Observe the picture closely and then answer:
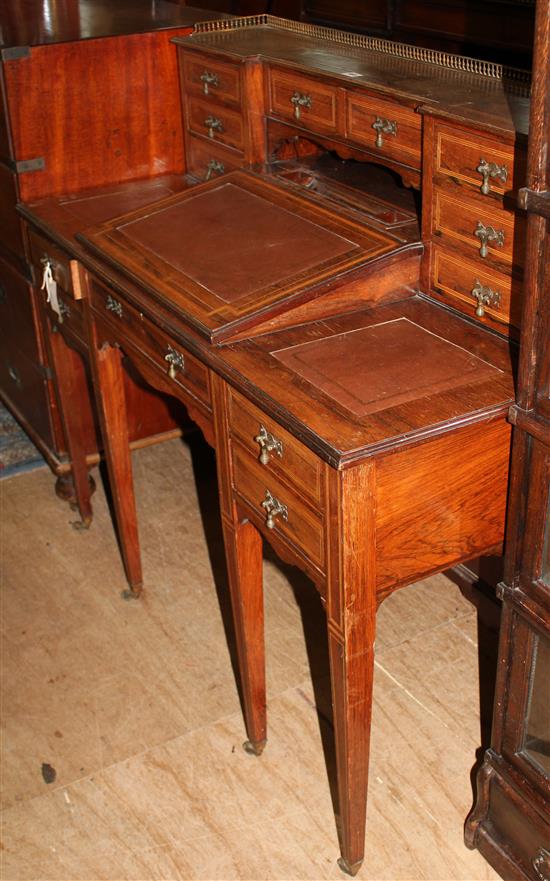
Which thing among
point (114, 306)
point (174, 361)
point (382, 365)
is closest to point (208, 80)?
point (114, 306)

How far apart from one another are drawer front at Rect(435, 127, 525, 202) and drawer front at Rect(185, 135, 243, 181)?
88cm

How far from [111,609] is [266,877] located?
3.44ft

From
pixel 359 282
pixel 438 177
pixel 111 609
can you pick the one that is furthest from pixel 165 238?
pixel 111 609

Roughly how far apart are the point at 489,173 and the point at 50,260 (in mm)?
1427

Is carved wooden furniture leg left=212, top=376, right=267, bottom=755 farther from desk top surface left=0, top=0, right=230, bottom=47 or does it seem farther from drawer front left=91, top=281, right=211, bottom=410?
desk top surface left=0, top=0, right=230, bottom=47

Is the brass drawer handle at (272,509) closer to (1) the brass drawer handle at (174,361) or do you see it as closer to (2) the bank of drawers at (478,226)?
(1) the brass drawer handle at (174,361)

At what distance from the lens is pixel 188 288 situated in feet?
7.27

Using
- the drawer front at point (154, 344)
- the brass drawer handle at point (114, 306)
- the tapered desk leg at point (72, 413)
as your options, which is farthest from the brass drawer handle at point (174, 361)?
the tapered desk leg at point (72, 413)

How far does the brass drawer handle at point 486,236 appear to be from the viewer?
1985 mm

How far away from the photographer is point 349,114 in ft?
7.75

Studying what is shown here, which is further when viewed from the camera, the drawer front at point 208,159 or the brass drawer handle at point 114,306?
the drawer front at point 208,159

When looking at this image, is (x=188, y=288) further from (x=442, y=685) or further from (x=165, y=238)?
(x=442, y=685)

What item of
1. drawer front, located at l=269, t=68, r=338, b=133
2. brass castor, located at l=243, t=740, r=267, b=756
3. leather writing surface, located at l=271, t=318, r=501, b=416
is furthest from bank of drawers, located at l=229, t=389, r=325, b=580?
drawer front, located at l=269, t=68, r=338, b=133

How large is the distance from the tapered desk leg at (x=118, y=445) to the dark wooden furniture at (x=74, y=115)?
1.10 feet
